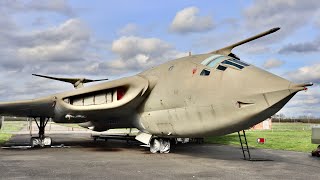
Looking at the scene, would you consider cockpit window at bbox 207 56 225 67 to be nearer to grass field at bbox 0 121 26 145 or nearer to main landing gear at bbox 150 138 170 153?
main landing gear at bbox 150 138 170 153

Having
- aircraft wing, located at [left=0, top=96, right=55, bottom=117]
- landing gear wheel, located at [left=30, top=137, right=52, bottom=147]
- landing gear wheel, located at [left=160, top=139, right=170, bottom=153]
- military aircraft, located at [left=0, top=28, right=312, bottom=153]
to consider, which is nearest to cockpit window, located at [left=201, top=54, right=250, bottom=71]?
military aircraft, located at [left=0, top=28, right=312, bottom=153]

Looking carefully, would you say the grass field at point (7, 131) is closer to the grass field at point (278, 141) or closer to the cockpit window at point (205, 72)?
the grass field at point (278, 141)

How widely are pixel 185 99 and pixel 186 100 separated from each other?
68mm

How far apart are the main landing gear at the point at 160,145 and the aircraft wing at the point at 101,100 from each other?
177 centimetres

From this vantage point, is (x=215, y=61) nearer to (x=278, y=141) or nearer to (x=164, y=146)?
(x=164, y=146)

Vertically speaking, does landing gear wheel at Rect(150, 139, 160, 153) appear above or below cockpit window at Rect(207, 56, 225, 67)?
below

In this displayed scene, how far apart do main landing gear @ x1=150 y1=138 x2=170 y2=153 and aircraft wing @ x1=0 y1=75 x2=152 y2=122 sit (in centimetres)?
177

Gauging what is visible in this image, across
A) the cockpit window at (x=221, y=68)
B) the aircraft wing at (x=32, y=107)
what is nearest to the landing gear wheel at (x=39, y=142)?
the aircraft wing at (x=32, y=107)

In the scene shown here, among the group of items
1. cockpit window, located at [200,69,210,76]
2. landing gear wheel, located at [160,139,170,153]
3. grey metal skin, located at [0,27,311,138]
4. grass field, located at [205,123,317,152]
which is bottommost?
grass field, located at [205,123,317,152]

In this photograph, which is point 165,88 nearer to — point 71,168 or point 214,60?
point 214,60

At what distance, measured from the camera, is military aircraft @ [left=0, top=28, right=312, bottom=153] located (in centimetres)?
1101

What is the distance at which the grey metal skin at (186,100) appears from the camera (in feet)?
35.9

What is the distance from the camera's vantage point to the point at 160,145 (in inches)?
618

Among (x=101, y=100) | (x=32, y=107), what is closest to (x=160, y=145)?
(x=101, y=100)
